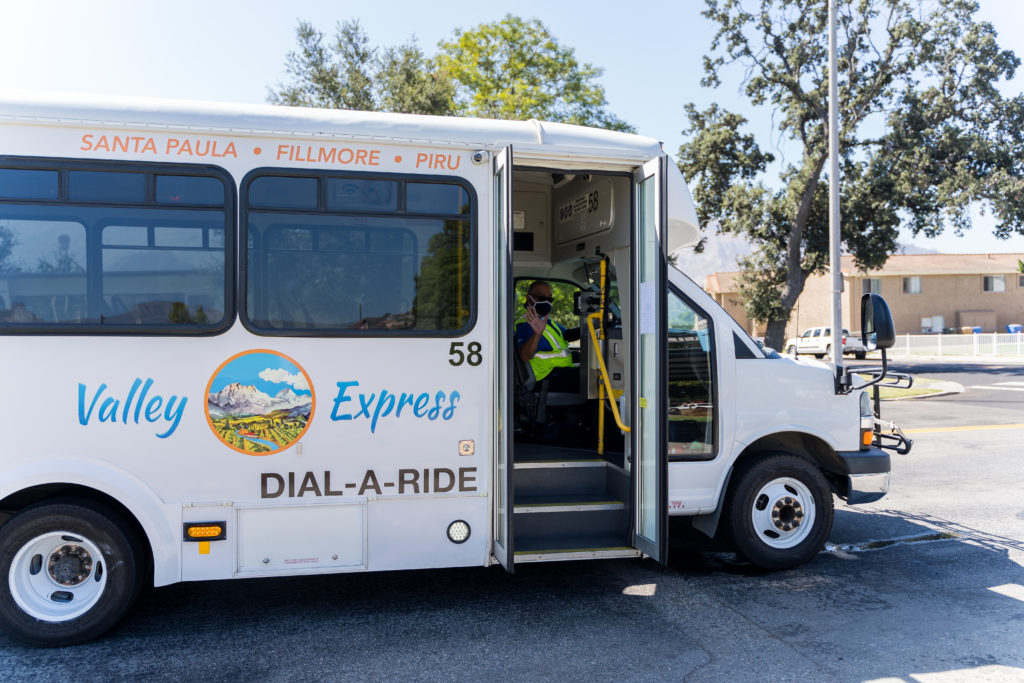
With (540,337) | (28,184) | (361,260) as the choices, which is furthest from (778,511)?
(28,184)

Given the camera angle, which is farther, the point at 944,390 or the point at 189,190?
the point at 944,390

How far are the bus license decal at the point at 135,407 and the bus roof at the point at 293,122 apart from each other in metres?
1.49

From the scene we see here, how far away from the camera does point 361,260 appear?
458cm

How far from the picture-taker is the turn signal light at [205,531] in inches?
171

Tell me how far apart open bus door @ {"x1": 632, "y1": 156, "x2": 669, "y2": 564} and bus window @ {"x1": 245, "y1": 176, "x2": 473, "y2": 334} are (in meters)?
1.14

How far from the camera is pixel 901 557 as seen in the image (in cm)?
595

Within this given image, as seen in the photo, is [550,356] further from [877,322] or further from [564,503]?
[877,322]

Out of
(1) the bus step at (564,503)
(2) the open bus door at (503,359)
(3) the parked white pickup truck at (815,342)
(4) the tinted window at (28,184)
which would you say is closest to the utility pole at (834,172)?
(1) the bus step at (564,503)

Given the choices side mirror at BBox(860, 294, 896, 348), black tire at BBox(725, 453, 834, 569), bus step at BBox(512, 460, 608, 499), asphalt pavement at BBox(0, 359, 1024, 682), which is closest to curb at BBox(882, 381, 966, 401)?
asphalt pavement at BBox(0, 359, 1024, 682)

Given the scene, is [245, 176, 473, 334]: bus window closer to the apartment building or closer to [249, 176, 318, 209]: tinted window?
[249, 176, 318, 209]: tinted window

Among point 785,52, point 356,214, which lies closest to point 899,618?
point 356,214

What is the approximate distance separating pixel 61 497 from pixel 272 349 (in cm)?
142

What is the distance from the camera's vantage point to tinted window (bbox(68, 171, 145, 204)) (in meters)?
4.26

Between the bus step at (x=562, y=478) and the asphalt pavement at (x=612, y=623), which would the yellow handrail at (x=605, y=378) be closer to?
the bus step at (x=562, y=478)
